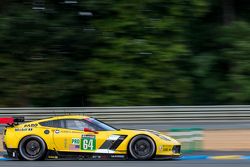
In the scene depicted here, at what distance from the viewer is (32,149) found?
Answer: 39.8 feet

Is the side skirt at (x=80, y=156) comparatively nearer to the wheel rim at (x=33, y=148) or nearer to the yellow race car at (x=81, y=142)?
the yellow race car at (x=81, y=142)

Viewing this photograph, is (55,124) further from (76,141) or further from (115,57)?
(115,57)

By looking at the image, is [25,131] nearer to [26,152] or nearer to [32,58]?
[26,152]

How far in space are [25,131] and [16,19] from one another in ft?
25.4

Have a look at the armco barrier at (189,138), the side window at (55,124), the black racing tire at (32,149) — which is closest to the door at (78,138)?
the side window at (55,124)

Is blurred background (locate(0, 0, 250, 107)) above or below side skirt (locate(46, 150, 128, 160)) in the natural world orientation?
above

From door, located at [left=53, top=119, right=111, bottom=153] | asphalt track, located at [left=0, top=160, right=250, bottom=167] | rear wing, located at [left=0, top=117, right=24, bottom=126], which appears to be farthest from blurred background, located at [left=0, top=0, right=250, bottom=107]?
asphalt track, located at [left=0, top=160, right=250, bottom=167]

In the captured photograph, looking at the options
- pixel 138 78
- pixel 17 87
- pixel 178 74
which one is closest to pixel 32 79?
pixel 17 87

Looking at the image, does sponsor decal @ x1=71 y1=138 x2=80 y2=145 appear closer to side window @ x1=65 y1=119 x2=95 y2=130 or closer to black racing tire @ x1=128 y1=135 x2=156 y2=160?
side window @ x1=65 y1=119 x2=95 y2=130

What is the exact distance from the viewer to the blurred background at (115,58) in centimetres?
1852

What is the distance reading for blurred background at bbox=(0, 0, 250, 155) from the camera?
18.5 m

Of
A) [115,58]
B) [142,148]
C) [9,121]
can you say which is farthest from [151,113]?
[9,121]

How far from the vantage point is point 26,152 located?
12172mm

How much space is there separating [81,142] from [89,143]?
18cm
